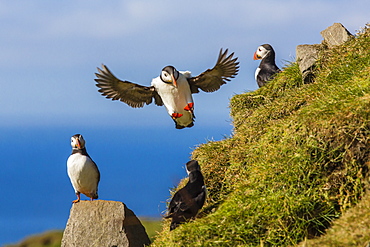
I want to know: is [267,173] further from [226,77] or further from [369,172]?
[226,77]

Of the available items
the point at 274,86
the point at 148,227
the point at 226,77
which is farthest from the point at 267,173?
the point at 148,227

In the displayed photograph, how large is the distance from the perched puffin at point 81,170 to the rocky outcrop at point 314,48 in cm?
339

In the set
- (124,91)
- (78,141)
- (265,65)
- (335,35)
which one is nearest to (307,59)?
(335,35)

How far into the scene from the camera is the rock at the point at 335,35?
8170mm

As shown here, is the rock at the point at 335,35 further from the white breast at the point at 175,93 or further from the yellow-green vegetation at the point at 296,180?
the white breast at the point at 175,93

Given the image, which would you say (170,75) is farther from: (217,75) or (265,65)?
(265,65)

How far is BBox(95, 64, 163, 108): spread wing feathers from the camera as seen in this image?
28.7 ft

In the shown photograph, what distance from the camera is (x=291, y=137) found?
5621mm

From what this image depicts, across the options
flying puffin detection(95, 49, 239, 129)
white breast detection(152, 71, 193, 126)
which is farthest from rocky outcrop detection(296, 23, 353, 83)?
white breast detection(152, 71, 193, 126)

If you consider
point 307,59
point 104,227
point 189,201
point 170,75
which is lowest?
point 189,201

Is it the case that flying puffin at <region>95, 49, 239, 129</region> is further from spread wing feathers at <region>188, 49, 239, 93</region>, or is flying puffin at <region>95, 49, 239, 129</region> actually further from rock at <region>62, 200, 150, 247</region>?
rock at <region>62, 200, 150, 247</region>

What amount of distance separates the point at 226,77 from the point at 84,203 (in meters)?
3.26

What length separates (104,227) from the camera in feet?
23.4

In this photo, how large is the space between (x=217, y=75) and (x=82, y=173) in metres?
2.83
